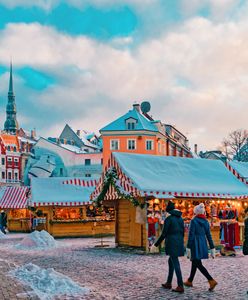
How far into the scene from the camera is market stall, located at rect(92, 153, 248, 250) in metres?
17.8

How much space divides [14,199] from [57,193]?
344 inches

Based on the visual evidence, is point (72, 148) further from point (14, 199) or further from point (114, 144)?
point (14, 199)

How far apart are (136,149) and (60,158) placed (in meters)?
25.9

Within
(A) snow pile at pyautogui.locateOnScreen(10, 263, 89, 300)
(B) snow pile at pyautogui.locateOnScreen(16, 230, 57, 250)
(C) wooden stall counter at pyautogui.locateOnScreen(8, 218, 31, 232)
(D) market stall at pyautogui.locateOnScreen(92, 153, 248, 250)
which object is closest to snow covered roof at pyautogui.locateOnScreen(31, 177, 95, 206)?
(C) wooden stall counter at pyautogui.locateOnScreen(8, 218, 31, 232)

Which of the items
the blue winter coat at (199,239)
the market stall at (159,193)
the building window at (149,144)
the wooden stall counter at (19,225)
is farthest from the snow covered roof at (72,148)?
the blue winter coat at (199,239)

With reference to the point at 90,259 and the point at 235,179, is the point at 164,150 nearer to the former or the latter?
the point at 235,179

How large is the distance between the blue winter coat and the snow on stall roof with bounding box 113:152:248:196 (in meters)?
7.14

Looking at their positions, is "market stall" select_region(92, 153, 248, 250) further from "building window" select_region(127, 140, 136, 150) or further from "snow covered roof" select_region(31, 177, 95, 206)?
"building window" select_region(127, 140, 136, 150)

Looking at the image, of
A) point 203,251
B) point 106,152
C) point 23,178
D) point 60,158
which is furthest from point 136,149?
point 203,251

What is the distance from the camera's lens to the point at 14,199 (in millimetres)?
36812

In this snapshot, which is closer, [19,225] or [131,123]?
[19,225]

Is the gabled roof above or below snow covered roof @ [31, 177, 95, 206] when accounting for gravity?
above

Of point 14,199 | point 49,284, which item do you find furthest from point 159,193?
point 14,199

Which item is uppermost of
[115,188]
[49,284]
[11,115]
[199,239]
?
[11,115]
